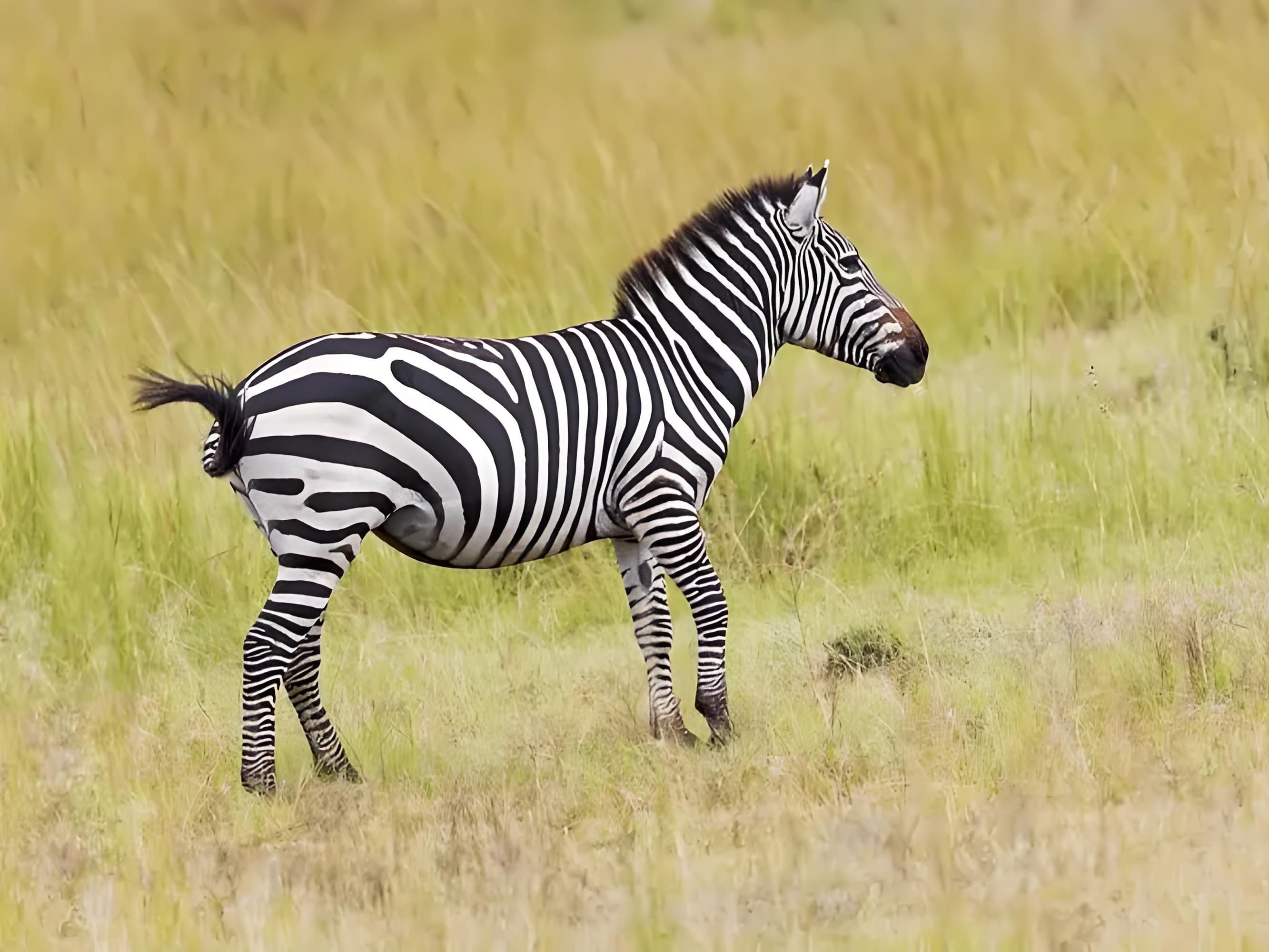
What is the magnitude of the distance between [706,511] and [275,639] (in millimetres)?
3722

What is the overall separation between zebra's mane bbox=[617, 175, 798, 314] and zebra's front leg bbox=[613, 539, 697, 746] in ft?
3.24

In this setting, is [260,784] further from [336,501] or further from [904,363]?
[904,363]

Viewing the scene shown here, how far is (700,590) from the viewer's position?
240 inches

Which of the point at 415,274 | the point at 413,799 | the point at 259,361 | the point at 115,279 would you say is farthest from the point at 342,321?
the point at 413,799

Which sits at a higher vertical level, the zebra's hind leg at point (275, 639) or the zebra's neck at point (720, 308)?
the zebra's neck at point (720, 308)

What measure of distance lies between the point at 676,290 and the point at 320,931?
2925 mm

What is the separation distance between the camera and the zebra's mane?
20.9 feet

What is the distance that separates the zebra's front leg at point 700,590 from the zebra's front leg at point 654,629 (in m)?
0.12

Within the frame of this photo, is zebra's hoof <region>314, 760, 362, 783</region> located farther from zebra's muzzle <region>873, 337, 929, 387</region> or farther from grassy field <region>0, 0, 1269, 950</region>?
zebra's muzzle <region>873, 337, 929, 387</region>

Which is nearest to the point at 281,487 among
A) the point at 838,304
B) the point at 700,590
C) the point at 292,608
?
the point at 292,608

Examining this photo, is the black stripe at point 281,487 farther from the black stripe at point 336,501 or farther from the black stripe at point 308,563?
the black stripe at point 308,563

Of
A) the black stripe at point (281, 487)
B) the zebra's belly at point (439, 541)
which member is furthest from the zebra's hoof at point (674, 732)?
the black stripe at point (281, 487)

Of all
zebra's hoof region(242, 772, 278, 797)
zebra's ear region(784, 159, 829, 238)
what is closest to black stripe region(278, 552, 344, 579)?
zebra's hoof region(242, 772, 278, 797)

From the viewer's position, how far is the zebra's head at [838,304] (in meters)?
6.39
